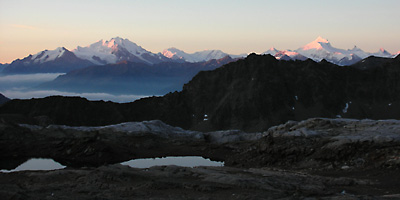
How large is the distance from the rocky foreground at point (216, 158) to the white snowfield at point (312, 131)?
7.2 inches

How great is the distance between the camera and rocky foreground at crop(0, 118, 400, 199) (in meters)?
46.1

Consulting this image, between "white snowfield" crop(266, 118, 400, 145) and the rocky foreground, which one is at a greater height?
"white snowfield" crop(266, 118, 400, 145)

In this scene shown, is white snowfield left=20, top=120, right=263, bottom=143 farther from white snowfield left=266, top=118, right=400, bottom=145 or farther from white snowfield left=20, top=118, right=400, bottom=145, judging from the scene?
white snowfield left=266, top=118, right=400, bottom=145

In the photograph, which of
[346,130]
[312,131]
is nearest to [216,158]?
[312,131]

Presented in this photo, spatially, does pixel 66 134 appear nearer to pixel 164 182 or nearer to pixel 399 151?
pixel 164 182

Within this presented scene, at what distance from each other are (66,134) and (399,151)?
259 ft

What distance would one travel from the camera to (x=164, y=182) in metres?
48.8

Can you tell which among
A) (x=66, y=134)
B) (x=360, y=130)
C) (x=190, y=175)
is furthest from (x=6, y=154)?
(x=360, y=130)

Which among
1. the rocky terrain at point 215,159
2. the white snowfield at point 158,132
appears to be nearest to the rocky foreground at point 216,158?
the rocky terrain at point 215,159

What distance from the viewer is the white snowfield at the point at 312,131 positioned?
7194 cm

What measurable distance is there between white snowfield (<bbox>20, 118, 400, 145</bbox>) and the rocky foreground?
0.18m

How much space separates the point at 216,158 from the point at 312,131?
2313cm

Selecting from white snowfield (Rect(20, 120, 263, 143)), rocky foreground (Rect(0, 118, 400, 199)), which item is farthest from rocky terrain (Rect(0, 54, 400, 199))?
white snowfield (Rect(20, 120, 263, 143))

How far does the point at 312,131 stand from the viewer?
81750 millimetres
